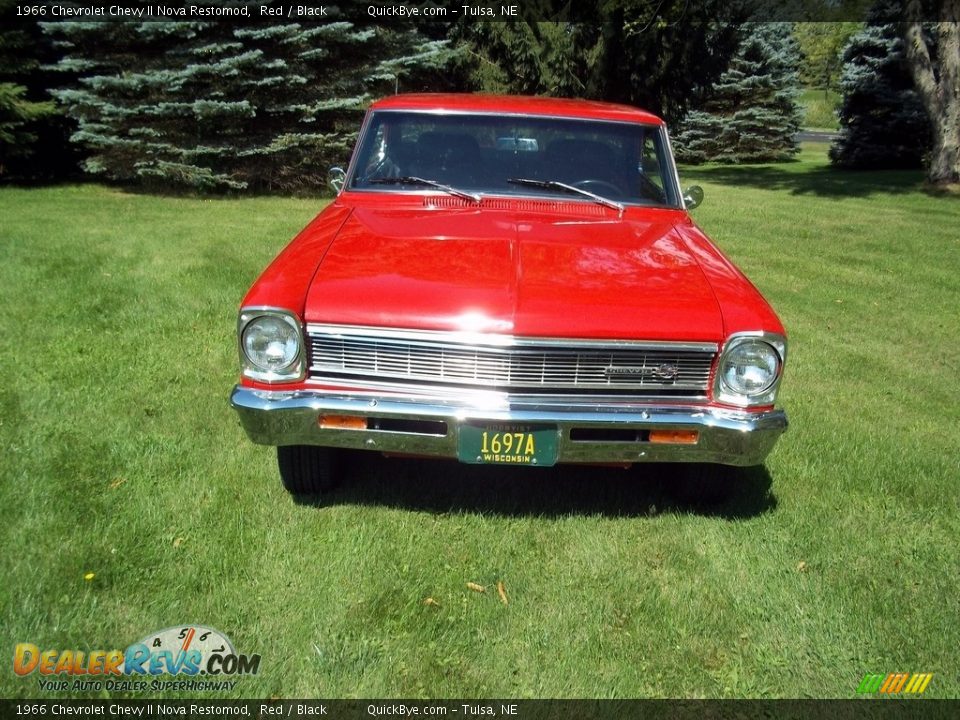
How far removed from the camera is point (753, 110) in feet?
87.3

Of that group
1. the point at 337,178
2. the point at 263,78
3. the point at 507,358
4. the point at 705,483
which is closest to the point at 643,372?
the point at 507,358

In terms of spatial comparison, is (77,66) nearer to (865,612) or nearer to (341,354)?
(341,354)

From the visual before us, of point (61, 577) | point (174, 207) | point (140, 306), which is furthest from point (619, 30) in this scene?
point (61, 577)

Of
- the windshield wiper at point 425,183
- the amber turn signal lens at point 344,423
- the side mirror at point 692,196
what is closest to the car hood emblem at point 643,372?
the amber turn signal lens at point 344,423

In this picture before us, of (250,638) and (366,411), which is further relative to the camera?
(366,411)

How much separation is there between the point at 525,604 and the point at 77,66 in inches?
491

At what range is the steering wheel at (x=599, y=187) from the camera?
405 centimetres

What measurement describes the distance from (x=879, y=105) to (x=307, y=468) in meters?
23.4

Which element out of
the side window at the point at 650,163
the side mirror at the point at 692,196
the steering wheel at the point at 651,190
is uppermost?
the side window at the point at 650,163

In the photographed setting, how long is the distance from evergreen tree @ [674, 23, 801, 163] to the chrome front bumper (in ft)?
85.0

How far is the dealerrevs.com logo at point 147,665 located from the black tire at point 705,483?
1.94 meters

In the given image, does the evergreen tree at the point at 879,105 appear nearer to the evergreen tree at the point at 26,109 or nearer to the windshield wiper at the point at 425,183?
the evergreen tree at the point at 26,109

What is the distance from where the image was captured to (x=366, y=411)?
111 inches

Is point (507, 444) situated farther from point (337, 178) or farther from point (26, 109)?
point (26, 109)
